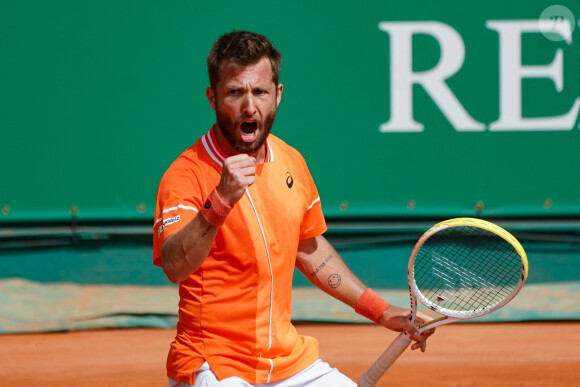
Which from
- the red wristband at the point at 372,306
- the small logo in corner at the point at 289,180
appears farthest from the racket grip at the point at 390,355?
the small logo in corner at the point at 289,180

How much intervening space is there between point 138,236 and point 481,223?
370cm

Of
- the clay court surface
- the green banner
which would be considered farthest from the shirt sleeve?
the green banner

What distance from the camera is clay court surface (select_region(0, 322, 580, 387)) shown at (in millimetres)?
5512

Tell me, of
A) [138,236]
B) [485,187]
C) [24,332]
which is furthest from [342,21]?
[24,332]

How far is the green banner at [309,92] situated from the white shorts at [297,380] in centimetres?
327

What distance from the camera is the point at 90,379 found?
5.55m

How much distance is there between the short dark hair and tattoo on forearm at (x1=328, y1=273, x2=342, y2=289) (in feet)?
2.77

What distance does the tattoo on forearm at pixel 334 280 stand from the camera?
367 centimetres

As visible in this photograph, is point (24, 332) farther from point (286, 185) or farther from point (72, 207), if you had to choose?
point (286, 185)

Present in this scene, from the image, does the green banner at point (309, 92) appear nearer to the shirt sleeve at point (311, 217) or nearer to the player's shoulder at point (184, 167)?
the shirt sleeve at point (311, 217)

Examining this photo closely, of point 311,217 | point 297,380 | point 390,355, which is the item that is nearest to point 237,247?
point 311,217

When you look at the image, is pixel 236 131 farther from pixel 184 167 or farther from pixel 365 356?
pixel 365 356

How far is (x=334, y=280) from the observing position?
3674mm

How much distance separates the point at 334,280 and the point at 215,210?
91 centimetres
